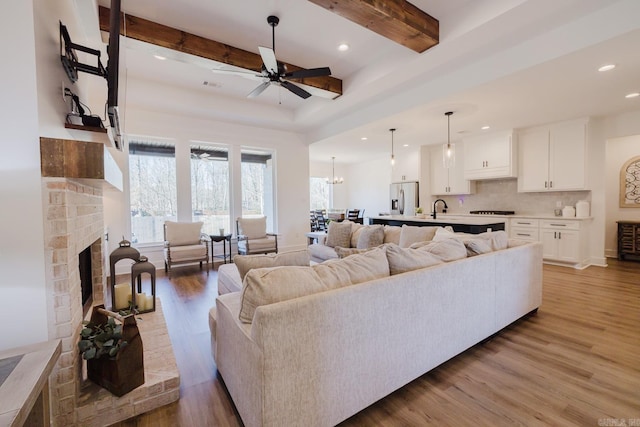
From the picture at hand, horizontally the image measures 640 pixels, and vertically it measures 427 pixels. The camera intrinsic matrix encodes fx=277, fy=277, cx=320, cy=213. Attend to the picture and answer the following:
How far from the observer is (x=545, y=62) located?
9.37ft

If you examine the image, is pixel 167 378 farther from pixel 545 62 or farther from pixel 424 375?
pixel 545 62

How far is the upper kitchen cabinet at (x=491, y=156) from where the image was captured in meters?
5.60

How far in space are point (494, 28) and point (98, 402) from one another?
4.22m

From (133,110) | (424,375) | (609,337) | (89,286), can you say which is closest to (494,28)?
(609,337)

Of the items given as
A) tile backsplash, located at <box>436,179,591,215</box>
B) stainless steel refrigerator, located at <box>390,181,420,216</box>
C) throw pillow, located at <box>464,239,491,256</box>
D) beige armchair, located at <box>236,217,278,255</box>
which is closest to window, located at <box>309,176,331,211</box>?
stainless steel refrigerator, located at <box>390,181,420,216</box>

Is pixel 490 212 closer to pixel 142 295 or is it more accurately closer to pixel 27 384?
pixel 142 295

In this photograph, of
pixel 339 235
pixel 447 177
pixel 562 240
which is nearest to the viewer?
pixel 339 235

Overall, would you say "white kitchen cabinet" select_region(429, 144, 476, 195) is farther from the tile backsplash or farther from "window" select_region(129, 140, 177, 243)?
"window" select_region(129, 140, 177, 243)

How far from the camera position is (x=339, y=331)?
1.40m

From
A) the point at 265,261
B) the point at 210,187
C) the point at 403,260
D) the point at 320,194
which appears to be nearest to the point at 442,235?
the point at 403,260

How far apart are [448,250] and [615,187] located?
617 cm

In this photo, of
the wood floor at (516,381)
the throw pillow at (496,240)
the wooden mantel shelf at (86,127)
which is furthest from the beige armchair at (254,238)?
the throw pillow at (496,240)

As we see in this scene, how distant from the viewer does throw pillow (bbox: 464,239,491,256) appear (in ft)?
7.73

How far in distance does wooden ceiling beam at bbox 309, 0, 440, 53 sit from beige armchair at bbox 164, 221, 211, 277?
4.06 meters
